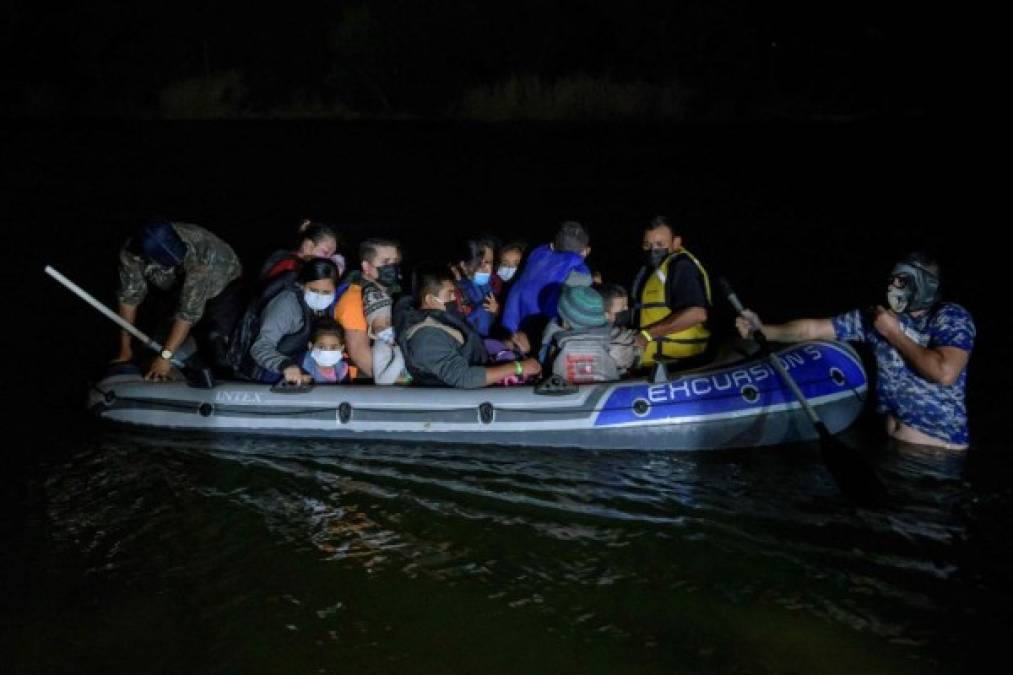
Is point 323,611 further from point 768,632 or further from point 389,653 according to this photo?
point 768,632

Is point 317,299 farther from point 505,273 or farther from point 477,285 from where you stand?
point 505,273

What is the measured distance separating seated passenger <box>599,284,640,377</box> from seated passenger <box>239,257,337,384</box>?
1.52m

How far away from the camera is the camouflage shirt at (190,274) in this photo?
7.32 m

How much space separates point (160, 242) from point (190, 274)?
30cm

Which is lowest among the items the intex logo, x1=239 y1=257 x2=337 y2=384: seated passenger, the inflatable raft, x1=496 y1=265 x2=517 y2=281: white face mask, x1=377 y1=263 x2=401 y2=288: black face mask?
the inflatable raft

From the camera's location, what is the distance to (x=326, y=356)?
7.03 meters

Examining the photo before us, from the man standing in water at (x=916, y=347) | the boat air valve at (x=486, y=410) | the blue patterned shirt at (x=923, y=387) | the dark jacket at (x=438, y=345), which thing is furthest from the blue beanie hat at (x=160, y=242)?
the blue patterned shirt at (x=923, y=387)

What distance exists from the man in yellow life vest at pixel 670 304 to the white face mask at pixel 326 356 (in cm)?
174

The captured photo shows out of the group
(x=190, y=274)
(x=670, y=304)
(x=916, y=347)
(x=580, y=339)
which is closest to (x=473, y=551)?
(x=580, y=339)

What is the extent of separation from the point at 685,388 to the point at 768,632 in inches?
76.7

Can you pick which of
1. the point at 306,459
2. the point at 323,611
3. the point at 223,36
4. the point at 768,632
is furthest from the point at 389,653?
the point at 223,36

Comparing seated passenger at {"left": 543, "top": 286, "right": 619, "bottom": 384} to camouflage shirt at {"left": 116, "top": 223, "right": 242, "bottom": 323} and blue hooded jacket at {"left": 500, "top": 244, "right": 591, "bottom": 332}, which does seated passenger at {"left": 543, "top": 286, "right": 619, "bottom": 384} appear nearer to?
blue hooded jacket at {"left": 500, "top": 244, "right": 591, "bottom": 332}

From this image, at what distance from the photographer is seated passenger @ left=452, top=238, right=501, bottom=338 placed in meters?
7.54

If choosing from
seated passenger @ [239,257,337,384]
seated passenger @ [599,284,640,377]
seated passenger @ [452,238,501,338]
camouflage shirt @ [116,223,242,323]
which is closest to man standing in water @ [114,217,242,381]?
camouflage shirt @ [116,223,242,323]
